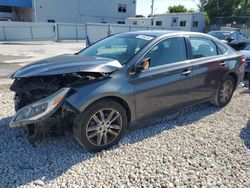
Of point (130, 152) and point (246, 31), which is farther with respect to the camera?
point (246, 31)

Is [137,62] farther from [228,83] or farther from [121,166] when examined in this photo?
[228,83]

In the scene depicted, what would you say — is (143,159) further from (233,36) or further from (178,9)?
(178,9)

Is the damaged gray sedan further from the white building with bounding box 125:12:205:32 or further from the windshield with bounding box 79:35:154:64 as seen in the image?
the white building with bounding box 125:12:205:32

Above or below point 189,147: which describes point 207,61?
above

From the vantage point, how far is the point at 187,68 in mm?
4027

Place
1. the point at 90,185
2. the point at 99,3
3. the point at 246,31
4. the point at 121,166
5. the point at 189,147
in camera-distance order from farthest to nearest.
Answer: the point at 99,3
the point at 246,31
the point at 189,147
the point at 121,166
the point at 90,185

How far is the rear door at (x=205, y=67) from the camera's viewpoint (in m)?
4.24

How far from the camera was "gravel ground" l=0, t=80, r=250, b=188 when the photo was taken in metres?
2.75

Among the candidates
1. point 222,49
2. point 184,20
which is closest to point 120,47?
point 222,49

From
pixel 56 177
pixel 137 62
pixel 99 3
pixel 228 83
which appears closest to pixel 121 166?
pixel 56 177

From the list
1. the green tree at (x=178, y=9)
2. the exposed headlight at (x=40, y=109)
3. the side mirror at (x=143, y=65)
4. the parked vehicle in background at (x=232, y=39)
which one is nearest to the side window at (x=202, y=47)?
the side mirror at (x=143, y=65)

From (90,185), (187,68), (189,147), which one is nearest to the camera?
(90,185)

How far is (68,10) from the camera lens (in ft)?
115

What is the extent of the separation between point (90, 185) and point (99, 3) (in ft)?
124
